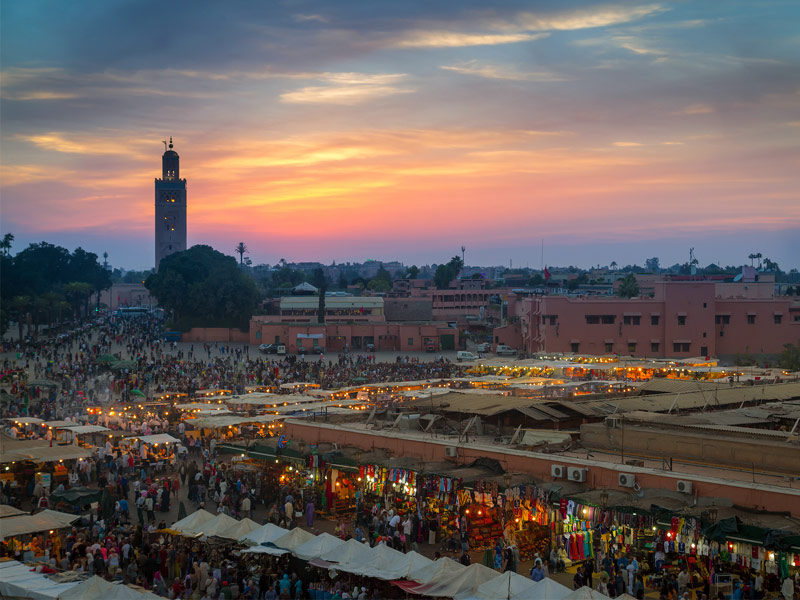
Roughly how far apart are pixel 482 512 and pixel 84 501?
775 centimetres

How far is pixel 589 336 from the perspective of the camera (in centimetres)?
5394

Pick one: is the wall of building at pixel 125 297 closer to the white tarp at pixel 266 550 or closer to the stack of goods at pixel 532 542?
the white tarp at pixel 266 550

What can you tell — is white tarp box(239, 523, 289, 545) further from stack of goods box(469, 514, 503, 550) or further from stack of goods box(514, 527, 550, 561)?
stack of goods box(514, 527, 550, 561)

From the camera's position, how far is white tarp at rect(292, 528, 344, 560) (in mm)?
13688

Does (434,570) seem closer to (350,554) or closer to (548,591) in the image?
(350,554)

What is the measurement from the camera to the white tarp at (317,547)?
1369 cm

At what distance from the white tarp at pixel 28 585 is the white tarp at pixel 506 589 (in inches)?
205

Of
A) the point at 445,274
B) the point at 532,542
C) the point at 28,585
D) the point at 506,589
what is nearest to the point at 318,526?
the point at 532,542

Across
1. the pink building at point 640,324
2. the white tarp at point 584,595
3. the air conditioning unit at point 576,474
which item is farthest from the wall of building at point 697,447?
the pink building at point 640,324

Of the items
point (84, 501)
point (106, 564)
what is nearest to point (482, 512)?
point (106, 564)

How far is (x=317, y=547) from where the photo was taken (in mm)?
13812

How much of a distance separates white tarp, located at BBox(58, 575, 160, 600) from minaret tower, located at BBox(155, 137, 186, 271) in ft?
391

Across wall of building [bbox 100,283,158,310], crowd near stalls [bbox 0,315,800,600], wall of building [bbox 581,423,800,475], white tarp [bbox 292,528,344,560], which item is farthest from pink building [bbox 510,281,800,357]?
wall of building [bbox 100,283,158,310]

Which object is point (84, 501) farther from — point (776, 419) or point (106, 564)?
point (776, 419)
